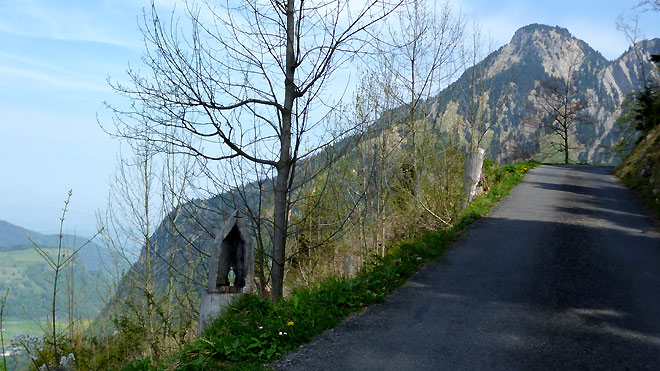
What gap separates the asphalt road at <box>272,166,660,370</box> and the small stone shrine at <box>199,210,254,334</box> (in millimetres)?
1827

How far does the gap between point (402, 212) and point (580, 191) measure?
22.5 feet

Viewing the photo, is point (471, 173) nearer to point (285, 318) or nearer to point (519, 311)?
point (519, 311)

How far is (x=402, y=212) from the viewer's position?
1246 cm

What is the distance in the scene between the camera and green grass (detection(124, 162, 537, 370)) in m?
4.57

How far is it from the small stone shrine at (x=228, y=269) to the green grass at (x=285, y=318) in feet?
0.94

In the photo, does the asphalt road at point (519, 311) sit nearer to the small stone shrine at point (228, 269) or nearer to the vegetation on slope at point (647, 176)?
the small stone shrine at point (228, 269)

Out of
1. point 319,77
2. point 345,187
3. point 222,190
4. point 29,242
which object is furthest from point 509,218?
point 29,242

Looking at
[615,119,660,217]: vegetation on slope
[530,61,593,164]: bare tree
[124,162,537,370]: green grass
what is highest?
[530,61,593,164]: bare tree

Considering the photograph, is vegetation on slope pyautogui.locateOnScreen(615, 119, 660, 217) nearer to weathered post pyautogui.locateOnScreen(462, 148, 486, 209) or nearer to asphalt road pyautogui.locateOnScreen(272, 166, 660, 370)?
asphalt road pyautogui.locateOnScreen(272, 166, 660, 370)

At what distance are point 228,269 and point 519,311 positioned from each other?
420cm

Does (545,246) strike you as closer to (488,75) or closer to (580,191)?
(488,75)

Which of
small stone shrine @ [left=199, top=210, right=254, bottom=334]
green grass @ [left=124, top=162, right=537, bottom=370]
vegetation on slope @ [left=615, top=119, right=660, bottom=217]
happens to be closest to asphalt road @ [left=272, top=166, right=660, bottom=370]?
green grass @ [left=124, top=162, right=537, bottom=370]

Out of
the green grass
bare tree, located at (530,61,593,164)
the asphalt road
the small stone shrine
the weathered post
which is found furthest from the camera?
bare tree, located at (530,61,593,164)

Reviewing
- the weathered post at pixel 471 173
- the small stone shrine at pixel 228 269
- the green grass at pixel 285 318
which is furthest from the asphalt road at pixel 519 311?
the weathered post at pixel 471 173
